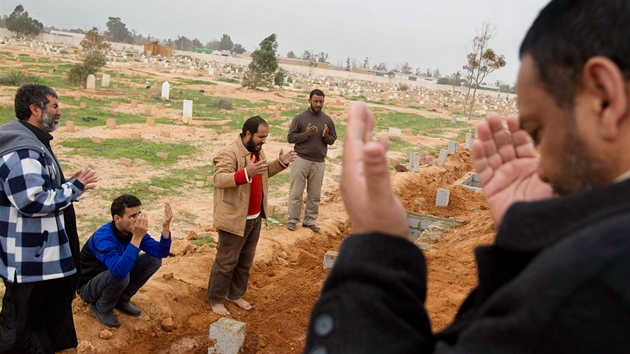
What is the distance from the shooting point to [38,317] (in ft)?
12.0

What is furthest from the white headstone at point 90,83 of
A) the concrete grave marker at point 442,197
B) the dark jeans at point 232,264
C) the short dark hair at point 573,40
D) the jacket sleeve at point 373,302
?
the short dark hair at point 573,40

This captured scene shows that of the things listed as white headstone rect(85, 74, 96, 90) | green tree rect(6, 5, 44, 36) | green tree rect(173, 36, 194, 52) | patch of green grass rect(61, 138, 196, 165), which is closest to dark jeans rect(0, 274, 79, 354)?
patch of green grass rect(61, 138, 196, 165)

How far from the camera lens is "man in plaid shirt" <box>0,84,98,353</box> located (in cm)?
334

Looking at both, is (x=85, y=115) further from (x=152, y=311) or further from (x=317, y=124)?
(x=152, y=311)

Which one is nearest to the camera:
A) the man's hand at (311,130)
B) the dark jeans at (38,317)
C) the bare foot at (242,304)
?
the dark jeans at (38,317)

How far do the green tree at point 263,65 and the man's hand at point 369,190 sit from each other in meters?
31.4

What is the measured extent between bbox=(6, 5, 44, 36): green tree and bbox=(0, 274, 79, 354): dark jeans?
2653 inches

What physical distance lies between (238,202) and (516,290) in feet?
14.4

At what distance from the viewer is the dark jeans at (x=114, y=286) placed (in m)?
4.30

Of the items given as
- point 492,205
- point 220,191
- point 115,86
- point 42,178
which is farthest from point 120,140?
point 115,86

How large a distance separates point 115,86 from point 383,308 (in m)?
27.3

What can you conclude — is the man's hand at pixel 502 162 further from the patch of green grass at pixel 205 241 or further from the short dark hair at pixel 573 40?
the patch of green grass at pixel 205 241

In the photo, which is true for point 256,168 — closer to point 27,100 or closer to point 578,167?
point 27,100

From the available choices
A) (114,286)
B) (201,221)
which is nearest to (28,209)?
(114,286)
